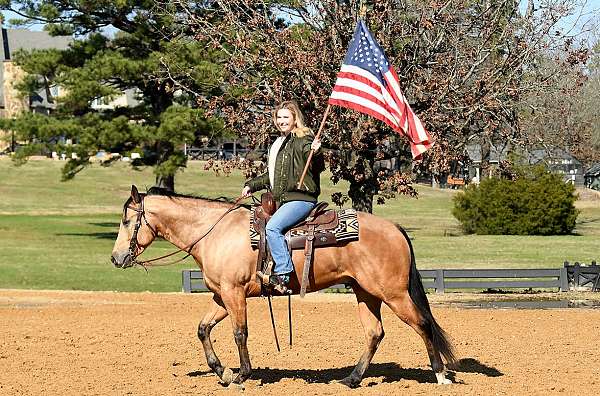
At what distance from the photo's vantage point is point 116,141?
43344 millimetres

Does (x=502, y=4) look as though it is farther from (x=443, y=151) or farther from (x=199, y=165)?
(x=199, y=165)

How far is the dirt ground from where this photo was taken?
11.3 m

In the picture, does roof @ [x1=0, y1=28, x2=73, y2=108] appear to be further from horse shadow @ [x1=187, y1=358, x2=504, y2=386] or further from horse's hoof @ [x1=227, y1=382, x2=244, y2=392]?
horse's hoof @ [x1=227, y1=382, x2=244, y2=392]

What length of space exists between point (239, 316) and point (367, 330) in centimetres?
149

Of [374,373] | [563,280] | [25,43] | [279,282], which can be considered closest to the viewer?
[279,282]

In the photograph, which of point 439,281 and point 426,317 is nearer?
point 426,317

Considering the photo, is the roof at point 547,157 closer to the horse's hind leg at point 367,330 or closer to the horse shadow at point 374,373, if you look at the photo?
the horse shadow at point 374,373

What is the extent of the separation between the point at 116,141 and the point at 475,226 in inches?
706

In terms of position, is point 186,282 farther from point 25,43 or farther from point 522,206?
point 25,43

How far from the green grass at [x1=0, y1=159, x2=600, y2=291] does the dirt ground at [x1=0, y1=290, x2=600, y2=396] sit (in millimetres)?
8859

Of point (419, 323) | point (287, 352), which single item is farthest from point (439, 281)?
point (419, 323)

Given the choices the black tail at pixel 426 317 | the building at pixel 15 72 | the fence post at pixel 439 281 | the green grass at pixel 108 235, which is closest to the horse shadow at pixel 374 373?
the black tail at pixel 426 317

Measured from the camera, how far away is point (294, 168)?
11.0m

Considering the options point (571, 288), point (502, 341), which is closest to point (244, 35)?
point (571, 288)
